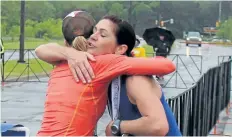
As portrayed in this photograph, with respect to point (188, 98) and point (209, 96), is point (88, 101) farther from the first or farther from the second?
point (209, 96)

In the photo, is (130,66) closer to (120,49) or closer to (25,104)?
(120,49)

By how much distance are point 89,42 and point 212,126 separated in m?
9.04

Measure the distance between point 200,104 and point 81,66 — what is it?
19.5 feet

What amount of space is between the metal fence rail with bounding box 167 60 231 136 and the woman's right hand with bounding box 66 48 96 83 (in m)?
2.75

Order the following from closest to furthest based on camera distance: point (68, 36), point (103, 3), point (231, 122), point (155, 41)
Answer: point (68, 36) → point (231, 122) → point (155, 41) → point (103, 3)

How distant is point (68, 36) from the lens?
3654mm

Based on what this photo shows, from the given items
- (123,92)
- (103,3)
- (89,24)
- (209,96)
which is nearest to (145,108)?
(123,92)

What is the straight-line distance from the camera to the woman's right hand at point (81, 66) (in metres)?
3.35

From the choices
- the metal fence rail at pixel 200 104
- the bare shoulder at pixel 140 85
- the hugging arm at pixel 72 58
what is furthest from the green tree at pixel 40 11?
the bare shoulder at pixel 140 85

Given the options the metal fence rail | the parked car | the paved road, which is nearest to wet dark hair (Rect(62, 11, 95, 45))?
the metal fence rail

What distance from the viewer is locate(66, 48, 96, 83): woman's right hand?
11.0 ft

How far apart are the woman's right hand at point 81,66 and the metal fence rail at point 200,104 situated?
2.75 metres

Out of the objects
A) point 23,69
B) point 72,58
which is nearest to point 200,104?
point 72,58

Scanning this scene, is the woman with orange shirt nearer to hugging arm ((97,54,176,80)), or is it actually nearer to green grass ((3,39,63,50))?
hugging arm ((97,54,176,80))
